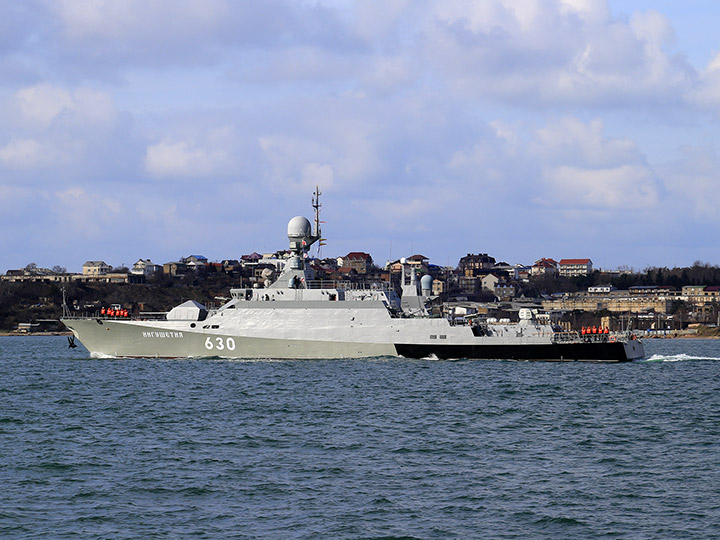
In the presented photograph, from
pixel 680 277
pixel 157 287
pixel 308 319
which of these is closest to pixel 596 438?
pixel 308 319

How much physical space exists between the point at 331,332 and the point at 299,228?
7.64 meters

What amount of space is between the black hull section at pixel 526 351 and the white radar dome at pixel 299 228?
9.14 metres

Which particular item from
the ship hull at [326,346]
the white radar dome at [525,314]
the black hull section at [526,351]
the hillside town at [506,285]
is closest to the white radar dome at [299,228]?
the ship hull at [326,346]

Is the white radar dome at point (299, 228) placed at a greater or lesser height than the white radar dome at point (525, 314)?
greater

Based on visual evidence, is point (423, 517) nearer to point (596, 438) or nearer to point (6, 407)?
A: point (596, 438)

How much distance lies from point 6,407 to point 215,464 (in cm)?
1379

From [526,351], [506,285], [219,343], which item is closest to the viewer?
[526,351]

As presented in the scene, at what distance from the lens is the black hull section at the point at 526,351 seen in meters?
43.7

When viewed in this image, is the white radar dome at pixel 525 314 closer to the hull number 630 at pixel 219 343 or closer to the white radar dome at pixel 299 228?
the white radar dome at pixel 299 228

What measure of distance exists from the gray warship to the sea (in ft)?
21.1

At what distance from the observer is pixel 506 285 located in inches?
7338

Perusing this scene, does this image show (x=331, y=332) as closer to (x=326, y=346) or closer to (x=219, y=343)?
(x=326, y=346)

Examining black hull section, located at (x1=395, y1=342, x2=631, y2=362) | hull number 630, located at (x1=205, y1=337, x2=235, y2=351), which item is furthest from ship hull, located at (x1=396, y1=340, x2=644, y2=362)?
hull number 630, located at (x1=205, y1=337, x2=235, y2=351)

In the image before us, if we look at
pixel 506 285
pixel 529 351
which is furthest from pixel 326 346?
pixel 506 285
